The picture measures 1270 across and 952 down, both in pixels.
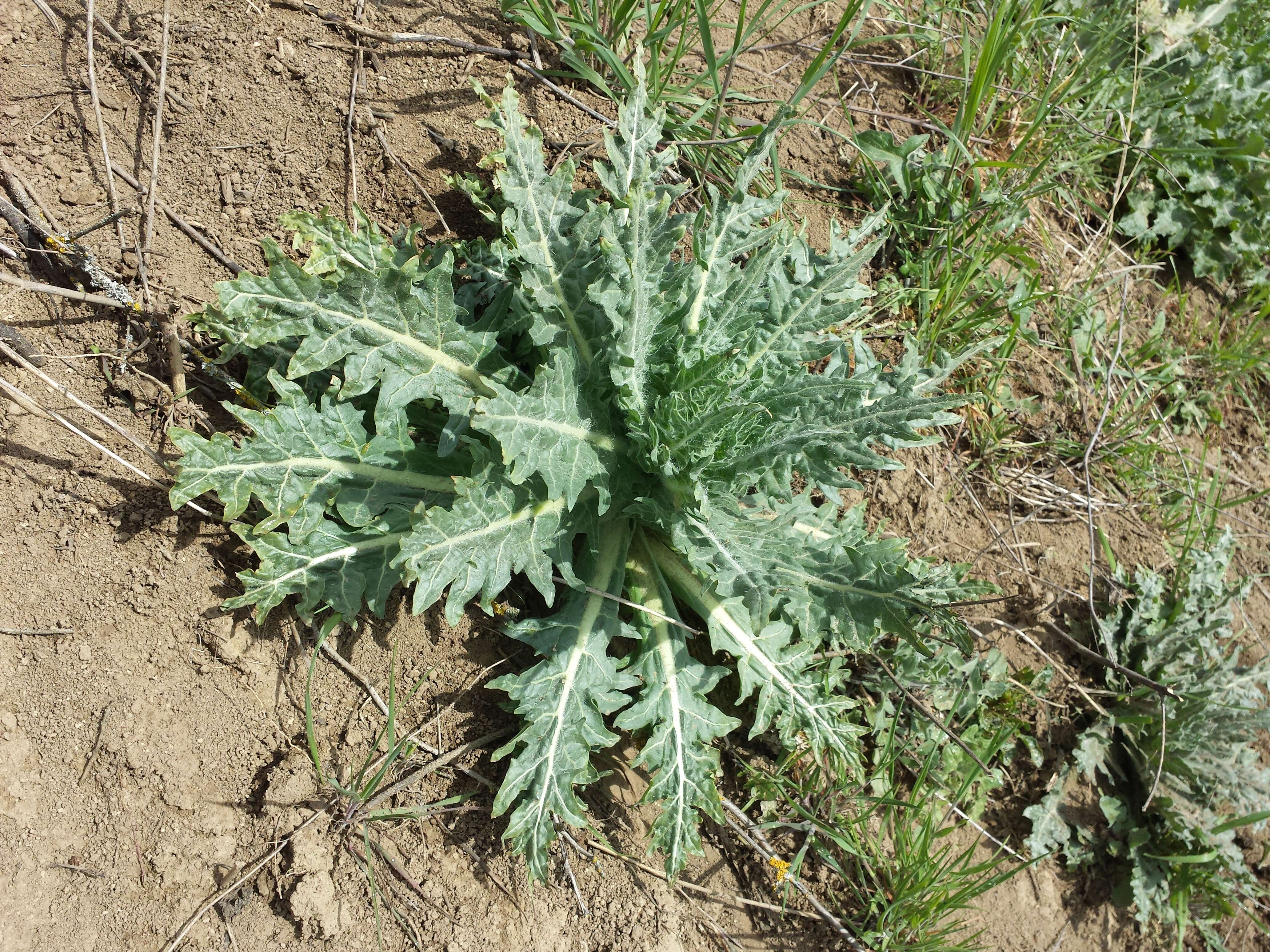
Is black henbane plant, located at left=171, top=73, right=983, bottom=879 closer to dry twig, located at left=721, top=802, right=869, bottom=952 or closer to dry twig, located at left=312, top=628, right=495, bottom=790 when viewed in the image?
dry twig, located at left=312, top=628, right=495, bottom=790

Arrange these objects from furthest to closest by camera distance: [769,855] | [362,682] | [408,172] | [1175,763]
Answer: [1175,763] → [408,172] → [769,855] → [362,682]

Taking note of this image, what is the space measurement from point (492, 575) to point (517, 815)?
672mm

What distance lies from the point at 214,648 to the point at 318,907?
765 mm

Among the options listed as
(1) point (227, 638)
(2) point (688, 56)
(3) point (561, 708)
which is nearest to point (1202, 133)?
(2) point (688, 56)

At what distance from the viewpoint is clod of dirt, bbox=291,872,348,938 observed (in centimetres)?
222

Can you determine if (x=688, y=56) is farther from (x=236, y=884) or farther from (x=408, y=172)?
(x=236, y=884)

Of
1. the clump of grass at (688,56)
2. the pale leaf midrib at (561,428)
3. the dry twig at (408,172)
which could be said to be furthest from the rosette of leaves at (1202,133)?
the dry twig at (408,172)

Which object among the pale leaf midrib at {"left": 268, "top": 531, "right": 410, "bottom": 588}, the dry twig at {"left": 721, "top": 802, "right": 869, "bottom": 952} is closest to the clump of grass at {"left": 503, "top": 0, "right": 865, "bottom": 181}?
the pale leaf midrib at {"left": 268, "top": 531, "right": 410, "bottom": 588}

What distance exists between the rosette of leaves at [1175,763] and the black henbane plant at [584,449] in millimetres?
1363

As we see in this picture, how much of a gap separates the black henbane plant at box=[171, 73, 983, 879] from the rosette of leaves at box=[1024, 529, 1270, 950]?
Answer: 136 centimetres

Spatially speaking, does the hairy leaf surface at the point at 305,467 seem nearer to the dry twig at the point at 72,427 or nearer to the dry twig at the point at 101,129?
the dry twig at the point at 72,427

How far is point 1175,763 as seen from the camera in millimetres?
3482

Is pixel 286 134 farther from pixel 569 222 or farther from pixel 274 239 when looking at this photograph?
pixel 569 222

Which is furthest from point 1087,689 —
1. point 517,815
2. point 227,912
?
point 227,912
